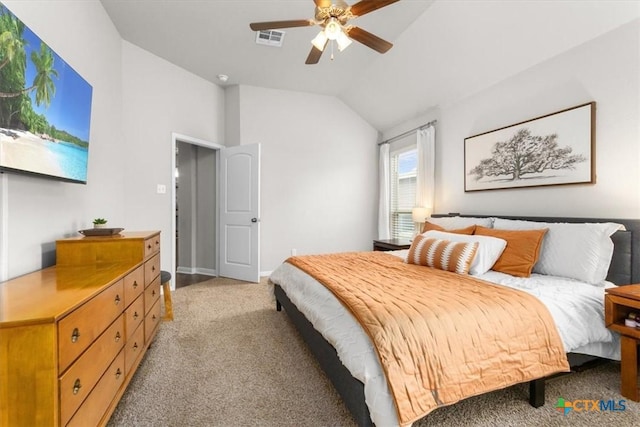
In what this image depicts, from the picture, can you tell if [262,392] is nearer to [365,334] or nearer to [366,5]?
[365,334]

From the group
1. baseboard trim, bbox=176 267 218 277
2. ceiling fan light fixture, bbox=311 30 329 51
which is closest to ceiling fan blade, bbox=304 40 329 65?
ceiling fan light fixture, bbox=311 30 329 51

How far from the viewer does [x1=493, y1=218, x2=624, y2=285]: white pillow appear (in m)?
2.04

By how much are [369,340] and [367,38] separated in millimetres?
2148

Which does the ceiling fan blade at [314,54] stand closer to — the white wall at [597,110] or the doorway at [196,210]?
the white wall at [597,110]

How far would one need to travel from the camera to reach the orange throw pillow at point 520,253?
7.32 ft

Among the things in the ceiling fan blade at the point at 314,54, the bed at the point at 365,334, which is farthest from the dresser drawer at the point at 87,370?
the ceiling fan blade at the point at 314,54

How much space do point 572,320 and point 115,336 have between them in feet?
8.30

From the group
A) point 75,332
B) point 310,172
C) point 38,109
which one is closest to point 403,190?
point 310,172

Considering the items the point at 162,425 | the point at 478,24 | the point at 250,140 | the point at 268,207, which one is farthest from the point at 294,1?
the point at 162,425

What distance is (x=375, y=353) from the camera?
4.24ft

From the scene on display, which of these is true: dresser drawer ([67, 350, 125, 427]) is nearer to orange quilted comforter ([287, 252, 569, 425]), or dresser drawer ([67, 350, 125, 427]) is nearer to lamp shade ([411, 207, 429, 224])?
orange quilted comforter ([287, 252, 569, 425])

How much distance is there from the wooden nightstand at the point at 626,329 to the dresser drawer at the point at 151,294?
298cm

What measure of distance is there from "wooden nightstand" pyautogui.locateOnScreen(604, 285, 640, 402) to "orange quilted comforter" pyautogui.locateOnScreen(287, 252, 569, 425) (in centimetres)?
46

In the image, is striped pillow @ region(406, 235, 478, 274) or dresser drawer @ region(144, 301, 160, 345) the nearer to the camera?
dresser drawer @ region(144, 301, 160, 345)
